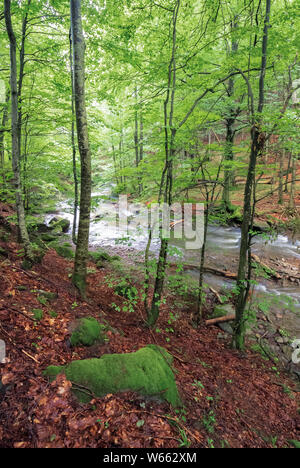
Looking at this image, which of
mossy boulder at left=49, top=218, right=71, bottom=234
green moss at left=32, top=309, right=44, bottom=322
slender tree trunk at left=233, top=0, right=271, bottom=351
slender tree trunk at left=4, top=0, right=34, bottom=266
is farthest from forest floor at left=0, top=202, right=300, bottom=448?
mossy boulder at left=49, top=218, right=71, bottom=234

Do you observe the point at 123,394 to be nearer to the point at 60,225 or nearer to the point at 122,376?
the point at 122,376

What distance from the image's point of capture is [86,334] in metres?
3.66

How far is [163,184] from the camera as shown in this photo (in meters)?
4.93

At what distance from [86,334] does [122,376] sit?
1.10 meters

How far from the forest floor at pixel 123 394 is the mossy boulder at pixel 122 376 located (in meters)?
0.10

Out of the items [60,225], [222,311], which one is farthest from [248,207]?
[60,225]

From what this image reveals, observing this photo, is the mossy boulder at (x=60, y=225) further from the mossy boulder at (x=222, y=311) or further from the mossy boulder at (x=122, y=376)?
the mossy boulder at (x=122, y=376)

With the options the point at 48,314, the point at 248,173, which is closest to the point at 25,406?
the point at 48,314

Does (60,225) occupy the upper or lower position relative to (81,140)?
lower

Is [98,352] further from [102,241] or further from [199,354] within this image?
[102,241]

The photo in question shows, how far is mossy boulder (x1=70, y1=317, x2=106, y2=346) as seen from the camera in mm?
3508

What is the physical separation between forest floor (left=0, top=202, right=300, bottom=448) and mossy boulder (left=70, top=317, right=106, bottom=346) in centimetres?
13

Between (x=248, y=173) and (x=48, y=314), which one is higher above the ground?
(x=248, y=173)
